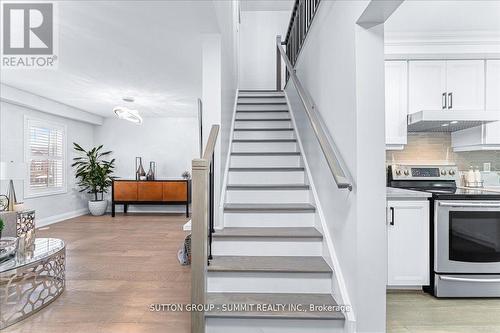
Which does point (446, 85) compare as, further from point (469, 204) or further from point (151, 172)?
point (151, 172)

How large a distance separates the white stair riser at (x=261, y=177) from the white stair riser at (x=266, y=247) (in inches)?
38.6

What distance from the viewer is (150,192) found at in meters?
6.67

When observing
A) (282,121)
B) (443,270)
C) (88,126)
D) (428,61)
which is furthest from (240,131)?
(88,126)

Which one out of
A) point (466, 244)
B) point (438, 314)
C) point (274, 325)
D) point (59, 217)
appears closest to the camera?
point (274, 325)

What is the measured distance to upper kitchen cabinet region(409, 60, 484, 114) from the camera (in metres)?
3.20

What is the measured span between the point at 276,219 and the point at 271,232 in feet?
0.78

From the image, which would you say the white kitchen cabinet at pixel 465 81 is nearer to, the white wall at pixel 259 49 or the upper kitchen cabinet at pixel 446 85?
the upper kitchen cabinet at pixel 446 85

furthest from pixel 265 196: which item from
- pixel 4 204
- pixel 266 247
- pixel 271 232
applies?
pixel 4 204

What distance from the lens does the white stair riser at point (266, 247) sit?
249 centimetres

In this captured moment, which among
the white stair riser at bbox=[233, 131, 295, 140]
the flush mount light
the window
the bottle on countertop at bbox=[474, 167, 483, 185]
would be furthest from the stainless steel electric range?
the window

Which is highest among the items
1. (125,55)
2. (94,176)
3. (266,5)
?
(266,5)

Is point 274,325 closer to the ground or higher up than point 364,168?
closer to the ground

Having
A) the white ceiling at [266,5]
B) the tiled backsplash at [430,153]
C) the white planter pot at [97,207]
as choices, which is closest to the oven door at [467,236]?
the tiled backsplash at [430,153]

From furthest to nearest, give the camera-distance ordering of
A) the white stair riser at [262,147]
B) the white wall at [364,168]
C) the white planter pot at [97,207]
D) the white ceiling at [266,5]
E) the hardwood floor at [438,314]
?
the white planter pot at [97,207], the white ceiling at [266,5], the white stair riser at [262,147], the hardwood floor at [438,314], the white wall at [364,168]
